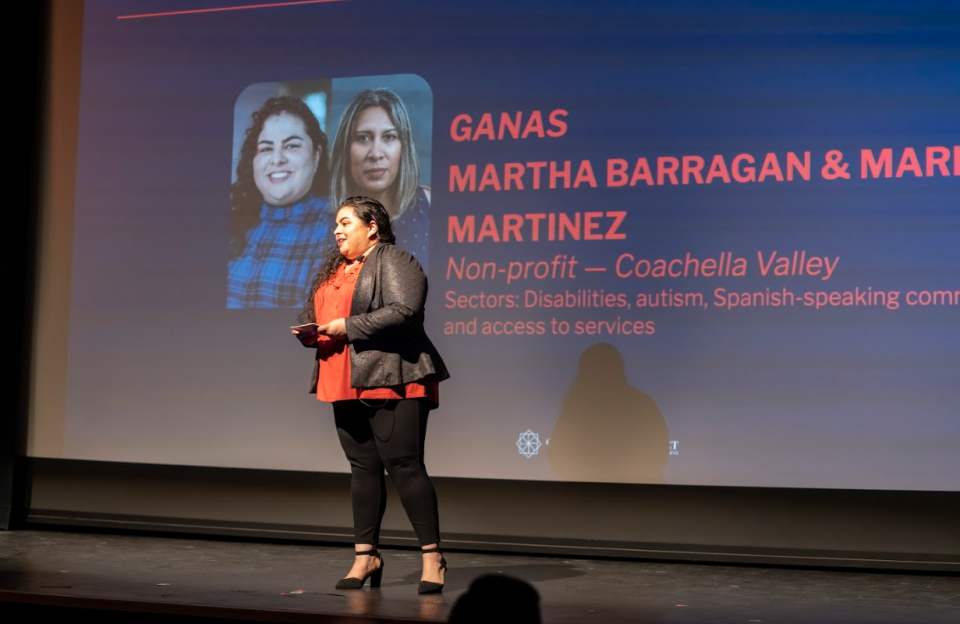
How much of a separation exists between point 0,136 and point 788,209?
3352mm

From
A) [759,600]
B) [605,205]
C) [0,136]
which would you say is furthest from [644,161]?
[0,136]

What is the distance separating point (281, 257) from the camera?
15.5 ft

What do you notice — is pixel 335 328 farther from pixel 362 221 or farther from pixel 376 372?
pixel 362 221

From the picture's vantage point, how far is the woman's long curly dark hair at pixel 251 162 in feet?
15.6

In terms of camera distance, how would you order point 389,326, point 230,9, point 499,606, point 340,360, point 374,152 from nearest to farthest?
1. point 499,606
2. point 389,326
3. point 340,360
4. point 374,152
5. point 230,9

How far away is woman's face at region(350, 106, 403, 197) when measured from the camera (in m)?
4.62

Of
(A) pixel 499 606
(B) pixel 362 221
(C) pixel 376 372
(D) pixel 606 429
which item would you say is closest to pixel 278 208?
(B) pixel 362 221

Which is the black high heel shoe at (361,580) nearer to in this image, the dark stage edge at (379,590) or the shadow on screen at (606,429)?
the dark stage edge at (379,590)

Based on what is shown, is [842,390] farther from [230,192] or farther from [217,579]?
[230,192]

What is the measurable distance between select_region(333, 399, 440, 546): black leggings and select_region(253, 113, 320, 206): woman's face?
165cm

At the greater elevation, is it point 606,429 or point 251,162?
point 251,162

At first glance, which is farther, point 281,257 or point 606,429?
point 281,257

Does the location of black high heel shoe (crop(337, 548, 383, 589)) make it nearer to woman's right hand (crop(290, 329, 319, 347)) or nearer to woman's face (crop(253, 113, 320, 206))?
woman's right hand (crop(290, 329, 319, 347))

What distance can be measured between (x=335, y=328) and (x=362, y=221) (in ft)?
1.16
